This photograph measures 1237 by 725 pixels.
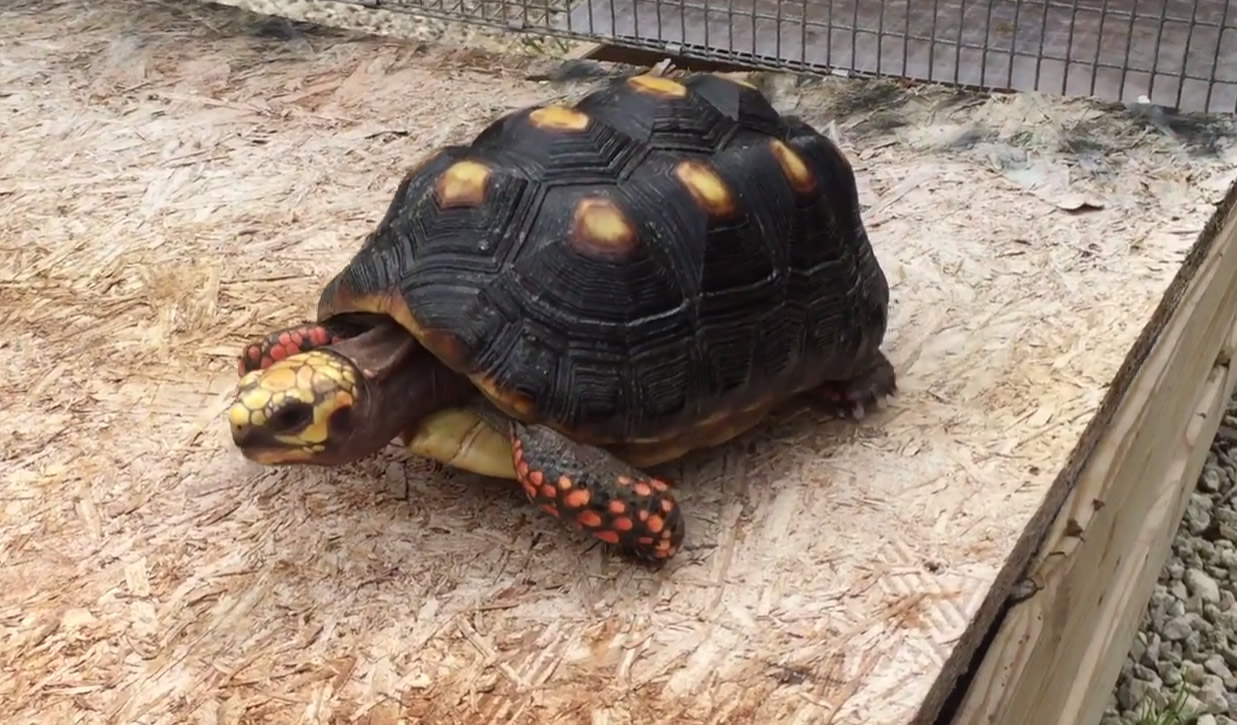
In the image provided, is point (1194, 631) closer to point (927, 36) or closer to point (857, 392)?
point (857, 392)

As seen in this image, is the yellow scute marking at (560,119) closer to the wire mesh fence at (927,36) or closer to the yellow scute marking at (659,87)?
the yellow scute marking at (659,87)

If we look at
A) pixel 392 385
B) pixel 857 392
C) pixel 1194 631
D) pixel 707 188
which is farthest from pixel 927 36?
pixel 392 385

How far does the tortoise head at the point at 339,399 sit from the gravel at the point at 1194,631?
1.45m

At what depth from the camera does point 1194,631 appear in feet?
7.98

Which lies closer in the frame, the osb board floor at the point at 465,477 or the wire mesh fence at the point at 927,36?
the osb board floor at the point at 465,477

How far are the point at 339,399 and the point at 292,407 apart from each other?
0.16 feet

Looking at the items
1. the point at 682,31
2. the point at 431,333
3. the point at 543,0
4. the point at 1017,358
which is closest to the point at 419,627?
the point at 431,333

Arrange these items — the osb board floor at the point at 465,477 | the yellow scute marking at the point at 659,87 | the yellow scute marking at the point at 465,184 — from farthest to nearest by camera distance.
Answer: the yellow scute marking at the point at 659,87 < the yellow scute marking at the point at 465,184 < the osb board floor at the point at 465,477

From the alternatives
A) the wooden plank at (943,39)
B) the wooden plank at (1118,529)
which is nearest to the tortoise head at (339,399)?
the wooden plank at (1118,529)

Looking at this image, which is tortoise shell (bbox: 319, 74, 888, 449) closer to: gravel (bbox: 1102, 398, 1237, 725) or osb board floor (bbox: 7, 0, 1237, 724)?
osb board floor (bbox: 7, 0, 1237, 724)

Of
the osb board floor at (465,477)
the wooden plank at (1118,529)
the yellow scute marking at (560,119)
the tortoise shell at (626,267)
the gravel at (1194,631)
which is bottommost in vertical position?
the gravel at (1194,631)

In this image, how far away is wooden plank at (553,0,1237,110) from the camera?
118 inches

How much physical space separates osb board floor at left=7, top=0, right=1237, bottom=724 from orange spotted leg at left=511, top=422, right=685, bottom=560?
74 millimetres

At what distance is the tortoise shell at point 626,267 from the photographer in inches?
55.3
